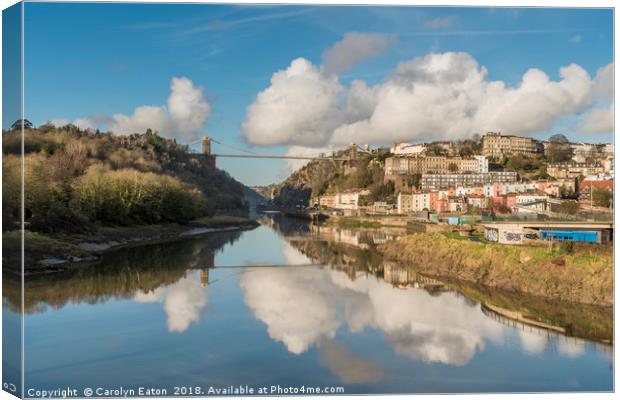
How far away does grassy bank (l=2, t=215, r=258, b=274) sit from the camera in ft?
10.8

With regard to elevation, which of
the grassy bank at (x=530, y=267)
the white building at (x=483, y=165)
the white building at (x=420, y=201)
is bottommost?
Result: the grassy bank at (x=530, y=267)

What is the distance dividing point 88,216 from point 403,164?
19738mm

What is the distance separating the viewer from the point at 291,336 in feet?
16.5

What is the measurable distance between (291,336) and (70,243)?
6.75m

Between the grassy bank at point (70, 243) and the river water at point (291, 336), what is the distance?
0.28 m

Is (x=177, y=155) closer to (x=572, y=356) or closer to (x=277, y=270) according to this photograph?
(x=277, y=270)

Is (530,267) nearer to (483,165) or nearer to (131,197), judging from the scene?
(131,197)

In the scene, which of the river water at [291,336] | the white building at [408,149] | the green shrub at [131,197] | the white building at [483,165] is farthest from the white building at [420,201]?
the river water at [291,336]

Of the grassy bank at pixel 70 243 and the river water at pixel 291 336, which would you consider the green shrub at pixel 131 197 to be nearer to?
the grassy bank at pixel 70 243

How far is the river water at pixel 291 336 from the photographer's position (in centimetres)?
361

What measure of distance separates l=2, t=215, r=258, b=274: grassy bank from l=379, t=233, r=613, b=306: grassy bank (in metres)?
4.99

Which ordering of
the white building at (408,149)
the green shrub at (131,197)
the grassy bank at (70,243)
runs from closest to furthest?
the grassy bank at (70,243)
the green shrub at (131,197)
the white building at (408,149)

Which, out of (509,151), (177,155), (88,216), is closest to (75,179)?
(88,216)

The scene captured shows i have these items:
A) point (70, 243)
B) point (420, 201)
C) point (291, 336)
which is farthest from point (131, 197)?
point (420, 201)
